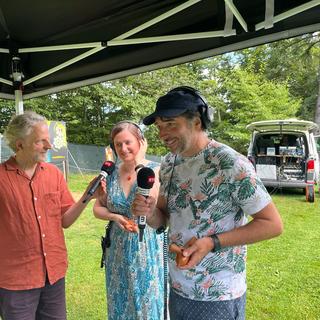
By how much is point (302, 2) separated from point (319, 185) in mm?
8116

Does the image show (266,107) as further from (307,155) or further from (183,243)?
(183,243)

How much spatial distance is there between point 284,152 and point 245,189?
318 inches

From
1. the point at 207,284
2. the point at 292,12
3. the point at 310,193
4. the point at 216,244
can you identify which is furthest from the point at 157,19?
the point at 310,193

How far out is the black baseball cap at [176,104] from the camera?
1448 mm

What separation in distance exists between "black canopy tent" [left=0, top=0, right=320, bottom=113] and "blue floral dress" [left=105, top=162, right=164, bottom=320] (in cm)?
90

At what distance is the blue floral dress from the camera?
89.5 inches

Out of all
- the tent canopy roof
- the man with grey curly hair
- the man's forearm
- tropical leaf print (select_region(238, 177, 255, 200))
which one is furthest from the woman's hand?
the tent canopy roof

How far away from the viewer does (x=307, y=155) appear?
851cm

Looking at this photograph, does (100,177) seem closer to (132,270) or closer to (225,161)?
(132,270)

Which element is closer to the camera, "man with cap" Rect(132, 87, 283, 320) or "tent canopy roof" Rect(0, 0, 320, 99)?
"man with cap" Rect(132, 87, 283, 320)

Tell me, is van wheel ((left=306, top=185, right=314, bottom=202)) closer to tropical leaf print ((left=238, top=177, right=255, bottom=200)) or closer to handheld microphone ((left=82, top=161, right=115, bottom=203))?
handheld microphone ((left=82, top=161, right=115, bottom=203))

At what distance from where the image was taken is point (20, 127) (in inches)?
76.7

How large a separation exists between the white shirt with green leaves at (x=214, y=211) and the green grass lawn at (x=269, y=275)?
2.01 m

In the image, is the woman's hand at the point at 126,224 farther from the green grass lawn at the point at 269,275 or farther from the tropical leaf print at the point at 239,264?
the green grass lawn at the point at 269,275
